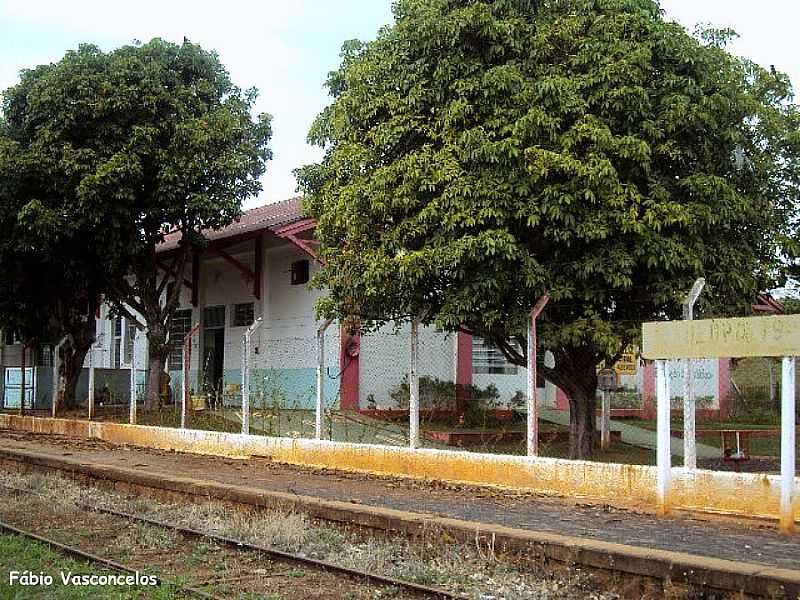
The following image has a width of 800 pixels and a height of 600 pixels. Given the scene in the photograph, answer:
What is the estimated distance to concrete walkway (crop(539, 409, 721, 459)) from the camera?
17250mm

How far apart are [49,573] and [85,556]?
1.72 feet

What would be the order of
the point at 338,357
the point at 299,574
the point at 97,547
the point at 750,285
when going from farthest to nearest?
1. the point at 338,357
2. the point at 750,285
3. the point at 97,547
4. the point at 299,574

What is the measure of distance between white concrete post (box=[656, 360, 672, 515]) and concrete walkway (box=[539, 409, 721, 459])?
660 cm

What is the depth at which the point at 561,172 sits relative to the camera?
10.9 meters

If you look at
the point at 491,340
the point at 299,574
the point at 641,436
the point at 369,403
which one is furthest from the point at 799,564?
the point at 369,403

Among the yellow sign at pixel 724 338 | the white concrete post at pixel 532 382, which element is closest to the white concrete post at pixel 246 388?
the white concrete post at pixel 532 382

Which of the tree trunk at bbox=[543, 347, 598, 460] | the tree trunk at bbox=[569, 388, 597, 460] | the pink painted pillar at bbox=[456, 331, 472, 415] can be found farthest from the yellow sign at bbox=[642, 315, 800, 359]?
the pink painted pillar at bbox=[456, 331, 472, 415]

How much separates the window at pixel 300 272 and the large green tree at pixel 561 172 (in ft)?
31.6

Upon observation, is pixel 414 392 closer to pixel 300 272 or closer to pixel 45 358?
pixel 300 272

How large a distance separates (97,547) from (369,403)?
40.7 ft

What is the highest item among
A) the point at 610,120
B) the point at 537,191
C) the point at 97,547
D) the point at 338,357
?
the point at 610,120

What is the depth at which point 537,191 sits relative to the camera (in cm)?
1109

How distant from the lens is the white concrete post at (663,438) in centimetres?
895

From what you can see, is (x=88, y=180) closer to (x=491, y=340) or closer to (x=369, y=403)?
(x=369, y=403)
